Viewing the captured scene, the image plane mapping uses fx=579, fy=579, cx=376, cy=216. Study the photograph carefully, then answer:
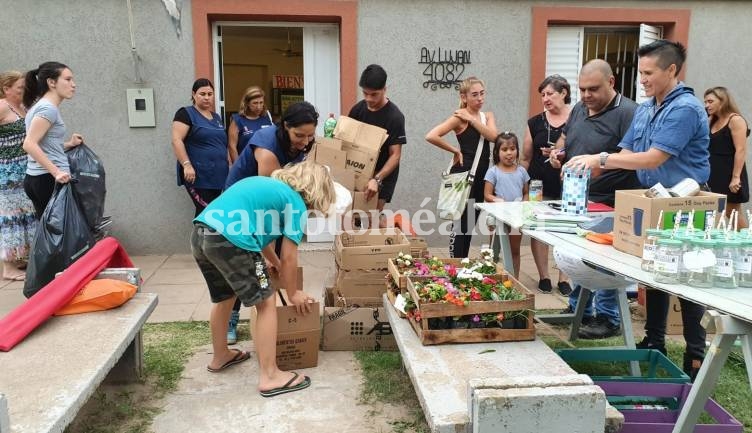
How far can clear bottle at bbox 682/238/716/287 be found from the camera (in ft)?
6.64

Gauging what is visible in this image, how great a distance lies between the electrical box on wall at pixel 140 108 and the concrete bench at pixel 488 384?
13.1ft

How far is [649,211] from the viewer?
7.88ft

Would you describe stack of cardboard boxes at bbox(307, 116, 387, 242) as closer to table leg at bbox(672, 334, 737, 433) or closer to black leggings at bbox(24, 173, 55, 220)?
black leggings at bbox(24, 173, 55, 220)

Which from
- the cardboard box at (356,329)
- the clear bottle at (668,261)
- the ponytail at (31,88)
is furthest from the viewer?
the ponytail at (31,88)

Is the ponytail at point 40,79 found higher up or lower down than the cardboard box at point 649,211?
higher up

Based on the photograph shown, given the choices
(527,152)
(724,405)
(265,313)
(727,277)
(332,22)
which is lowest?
(724,405)

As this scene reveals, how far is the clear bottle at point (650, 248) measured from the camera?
7.22 ft

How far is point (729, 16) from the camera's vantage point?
253 inches

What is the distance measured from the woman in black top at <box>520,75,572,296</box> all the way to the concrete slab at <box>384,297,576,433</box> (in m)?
2.19

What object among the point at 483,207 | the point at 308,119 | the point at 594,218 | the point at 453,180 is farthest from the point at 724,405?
the point at 308,119

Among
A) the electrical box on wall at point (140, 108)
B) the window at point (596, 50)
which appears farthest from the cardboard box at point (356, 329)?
the window at point (596, 50)

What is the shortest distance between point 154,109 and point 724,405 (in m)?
5.50

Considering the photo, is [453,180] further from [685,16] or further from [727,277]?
[685,16]

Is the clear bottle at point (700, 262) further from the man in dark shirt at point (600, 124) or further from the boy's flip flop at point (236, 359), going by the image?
the boy's flip flop at point (236, 359)
